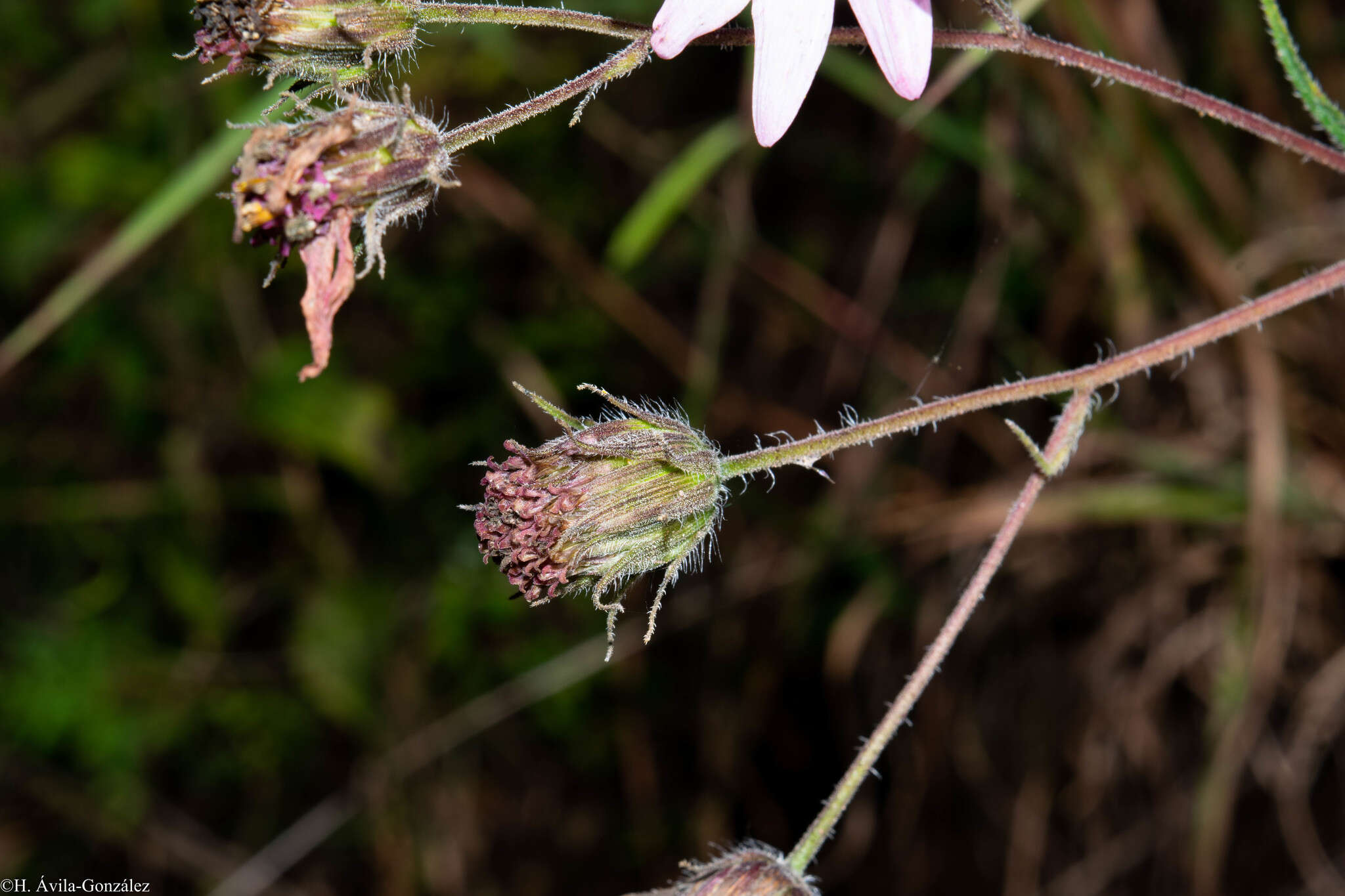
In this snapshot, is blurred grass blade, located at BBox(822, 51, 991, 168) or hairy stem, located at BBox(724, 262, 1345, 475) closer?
hairy stem, located at BBox(724, 262, 1345, 475)

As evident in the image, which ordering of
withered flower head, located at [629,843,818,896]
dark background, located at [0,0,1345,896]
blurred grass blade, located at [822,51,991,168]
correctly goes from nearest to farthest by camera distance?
withered flower head, located at [629,843,818,896] → blurred grass blade, located at [822,51,991,168] → dark background, located at [0,0,1345,896]

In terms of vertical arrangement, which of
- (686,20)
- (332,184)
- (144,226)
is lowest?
(332,184)

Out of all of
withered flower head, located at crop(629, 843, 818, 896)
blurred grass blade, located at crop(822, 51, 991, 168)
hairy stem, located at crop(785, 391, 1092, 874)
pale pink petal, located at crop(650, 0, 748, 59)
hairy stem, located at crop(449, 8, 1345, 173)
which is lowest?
withered flower head, located at crop(629, 843, 818, 896)

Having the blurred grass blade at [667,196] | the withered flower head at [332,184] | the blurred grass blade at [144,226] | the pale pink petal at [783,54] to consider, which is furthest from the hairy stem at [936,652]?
the blurred grass blade at [144,226]

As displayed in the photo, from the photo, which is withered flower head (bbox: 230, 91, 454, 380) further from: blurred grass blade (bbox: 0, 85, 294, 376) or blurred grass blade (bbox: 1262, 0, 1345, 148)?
blurred grass blade (bbox: 1262, 0, 1345, 148)

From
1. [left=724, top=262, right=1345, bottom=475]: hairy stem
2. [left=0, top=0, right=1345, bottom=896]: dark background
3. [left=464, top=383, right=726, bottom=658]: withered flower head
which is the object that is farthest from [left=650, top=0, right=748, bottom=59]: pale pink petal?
[left=0, top=0, right=1345, bottom=896]: dark background

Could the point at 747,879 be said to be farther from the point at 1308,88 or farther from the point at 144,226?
the point at 144,226

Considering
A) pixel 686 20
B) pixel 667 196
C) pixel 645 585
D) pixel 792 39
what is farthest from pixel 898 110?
pixel 645 585
